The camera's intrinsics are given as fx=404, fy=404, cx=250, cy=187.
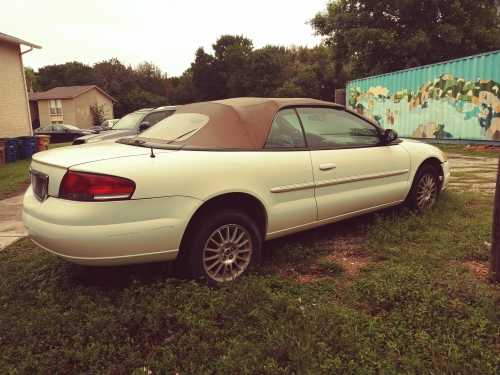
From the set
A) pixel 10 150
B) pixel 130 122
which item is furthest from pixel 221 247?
pixel 10 150

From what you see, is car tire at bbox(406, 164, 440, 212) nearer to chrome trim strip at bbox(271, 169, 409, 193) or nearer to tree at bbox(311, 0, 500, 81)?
chrome trim strip at bbox(271, 169, 409, 193)

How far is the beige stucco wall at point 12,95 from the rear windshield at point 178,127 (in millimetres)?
16114

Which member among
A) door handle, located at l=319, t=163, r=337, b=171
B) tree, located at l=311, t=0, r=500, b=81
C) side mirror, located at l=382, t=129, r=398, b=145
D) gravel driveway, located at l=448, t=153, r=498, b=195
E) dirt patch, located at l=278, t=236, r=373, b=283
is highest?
tree, located at l=311, t=0, r=500, b=81

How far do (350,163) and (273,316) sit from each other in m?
1.90

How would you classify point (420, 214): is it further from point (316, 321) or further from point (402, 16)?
point (402, 16)

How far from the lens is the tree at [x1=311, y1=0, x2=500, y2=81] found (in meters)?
22.0

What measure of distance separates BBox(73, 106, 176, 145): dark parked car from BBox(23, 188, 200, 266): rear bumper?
6.85m

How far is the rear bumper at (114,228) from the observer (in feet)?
8.82

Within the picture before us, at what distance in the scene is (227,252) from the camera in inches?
126

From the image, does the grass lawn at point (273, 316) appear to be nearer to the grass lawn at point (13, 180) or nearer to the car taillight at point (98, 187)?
the car taillight at point (98, 187)

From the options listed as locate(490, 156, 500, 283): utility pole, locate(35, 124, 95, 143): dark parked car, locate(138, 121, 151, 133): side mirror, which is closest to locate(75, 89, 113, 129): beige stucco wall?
locate(35, 124, 95, 143): dark parked car

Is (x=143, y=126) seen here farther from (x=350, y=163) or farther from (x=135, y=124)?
(x=350, y=163)

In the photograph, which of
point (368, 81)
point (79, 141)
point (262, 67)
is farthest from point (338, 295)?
point (262, 67)

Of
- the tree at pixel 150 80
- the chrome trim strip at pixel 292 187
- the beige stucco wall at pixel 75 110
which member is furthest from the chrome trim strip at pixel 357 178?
the tree at pixel 150 80
